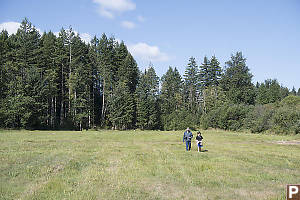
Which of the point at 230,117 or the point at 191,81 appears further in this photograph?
the point at 191,81

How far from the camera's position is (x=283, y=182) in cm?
1102

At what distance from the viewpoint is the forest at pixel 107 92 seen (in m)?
44.9

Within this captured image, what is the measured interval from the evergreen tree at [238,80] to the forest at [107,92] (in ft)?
1.03

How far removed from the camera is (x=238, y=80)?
79.0m

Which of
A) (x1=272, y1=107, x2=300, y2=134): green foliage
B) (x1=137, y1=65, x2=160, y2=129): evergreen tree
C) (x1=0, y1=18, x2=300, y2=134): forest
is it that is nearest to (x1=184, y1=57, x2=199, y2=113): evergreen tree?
(x1=0, y1=18, x2=300, y2=134): forest

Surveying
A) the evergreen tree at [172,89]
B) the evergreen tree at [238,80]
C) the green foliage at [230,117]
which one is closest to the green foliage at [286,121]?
the green foliage at [230,117]

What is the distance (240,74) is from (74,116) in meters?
55.3

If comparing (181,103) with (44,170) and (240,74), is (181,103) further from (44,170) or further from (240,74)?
(44,170)

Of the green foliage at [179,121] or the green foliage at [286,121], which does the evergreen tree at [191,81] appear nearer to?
the green foliage at [179,121]

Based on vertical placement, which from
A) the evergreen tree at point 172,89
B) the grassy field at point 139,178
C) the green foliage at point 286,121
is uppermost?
the evergreen tree at point 172,89

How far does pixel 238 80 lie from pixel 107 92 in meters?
45.3

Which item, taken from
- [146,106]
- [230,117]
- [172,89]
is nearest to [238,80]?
[172,89]

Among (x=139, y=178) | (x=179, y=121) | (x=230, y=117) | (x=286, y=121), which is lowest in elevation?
(x=139, y=178)

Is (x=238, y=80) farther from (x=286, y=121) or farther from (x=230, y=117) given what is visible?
(x=286, y=121)
